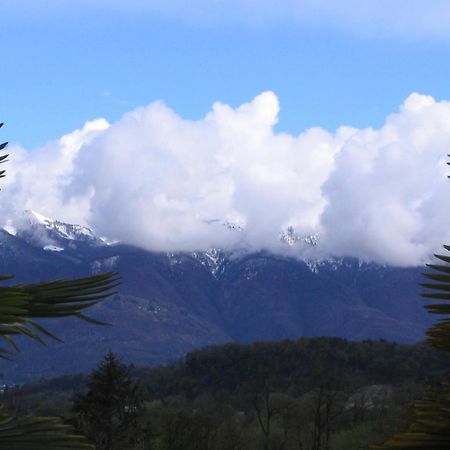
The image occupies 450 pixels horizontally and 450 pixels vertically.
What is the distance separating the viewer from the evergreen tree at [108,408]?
165ft

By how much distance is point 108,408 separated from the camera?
168 feet

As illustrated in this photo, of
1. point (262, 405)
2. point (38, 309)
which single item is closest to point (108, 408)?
point (38, 309)

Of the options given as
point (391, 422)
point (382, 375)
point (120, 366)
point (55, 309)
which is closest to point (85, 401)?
point (120, 366)

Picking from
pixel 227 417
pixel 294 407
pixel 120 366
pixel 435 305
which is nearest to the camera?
pixel 435 305

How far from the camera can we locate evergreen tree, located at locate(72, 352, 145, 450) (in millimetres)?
50375

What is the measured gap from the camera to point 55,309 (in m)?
3.65

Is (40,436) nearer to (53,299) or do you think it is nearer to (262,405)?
(53,299)

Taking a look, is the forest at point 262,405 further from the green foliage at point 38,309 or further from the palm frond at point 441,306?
the green foliage at point 38,309

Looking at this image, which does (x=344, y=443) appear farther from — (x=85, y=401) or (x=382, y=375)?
(x=382, y=375)

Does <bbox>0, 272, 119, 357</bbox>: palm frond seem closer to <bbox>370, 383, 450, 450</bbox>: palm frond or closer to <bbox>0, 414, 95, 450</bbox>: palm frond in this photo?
<bbox>0, 414, 95, 450</bbox>: palm frond

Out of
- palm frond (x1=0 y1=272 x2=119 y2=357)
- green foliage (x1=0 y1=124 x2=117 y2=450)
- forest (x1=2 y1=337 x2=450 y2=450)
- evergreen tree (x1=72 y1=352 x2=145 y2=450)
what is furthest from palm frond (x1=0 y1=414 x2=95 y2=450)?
evergreen tree (x1=72 y1=352 x2=145 y2=450)

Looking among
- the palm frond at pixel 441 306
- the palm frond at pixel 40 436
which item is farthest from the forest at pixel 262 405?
the palm frond at pixel 40 436

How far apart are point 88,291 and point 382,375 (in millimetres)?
183393

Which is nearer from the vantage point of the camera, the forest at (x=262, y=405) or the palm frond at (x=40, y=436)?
the palm frond at (x=40, y=436)
